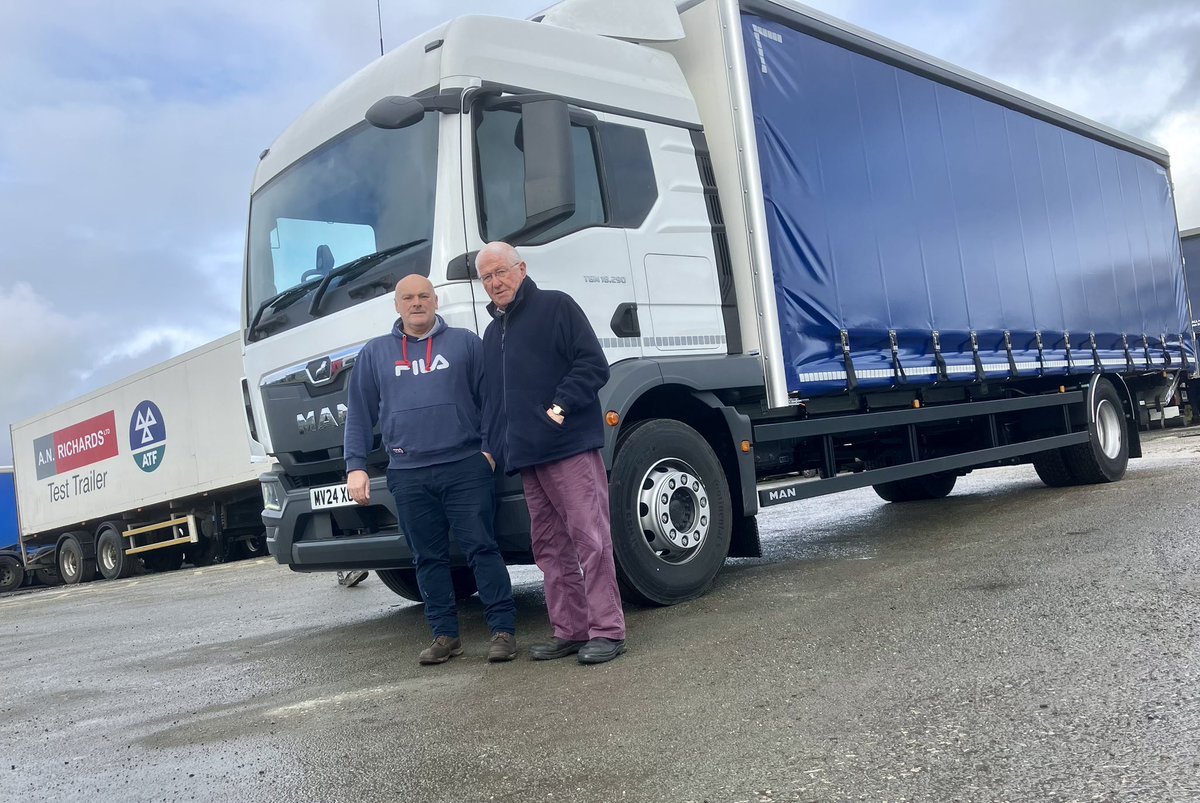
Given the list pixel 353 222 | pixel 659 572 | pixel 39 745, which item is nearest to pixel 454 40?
pixel 353 222

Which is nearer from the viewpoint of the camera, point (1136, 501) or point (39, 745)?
point (39, 745)

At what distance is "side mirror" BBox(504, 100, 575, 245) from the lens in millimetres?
4551

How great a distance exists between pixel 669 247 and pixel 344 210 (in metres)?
1.70

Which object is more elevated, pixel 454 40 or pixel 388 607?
pixel 454 40

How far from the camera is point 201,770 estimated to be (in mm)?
3340

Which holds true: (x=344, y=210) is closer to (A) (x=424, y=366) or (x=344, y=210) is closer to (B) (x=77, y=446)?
(A) (x=424, y=366)

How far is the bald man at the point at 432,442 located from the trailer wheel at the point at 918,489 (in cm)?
672

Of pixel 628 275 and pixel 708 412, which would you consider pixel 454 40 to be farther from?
pixel 708 412

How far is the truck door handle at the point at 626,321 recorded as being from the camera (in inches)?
203

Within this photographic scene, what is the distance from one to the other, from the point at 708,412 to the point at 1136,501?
4.03m

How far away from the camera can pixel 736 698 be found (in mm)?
3432

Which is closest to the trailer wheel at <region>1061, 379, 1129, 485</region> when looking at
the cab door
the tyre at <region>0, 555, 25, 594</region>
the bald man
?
the cab door

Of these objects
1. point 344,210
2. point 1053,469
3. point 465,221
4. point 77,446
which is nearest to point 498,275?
point 465,221

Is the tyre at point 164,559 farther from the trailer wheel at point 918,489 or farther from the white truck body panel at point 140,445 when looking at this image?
the trailer wheel at point 918,489
